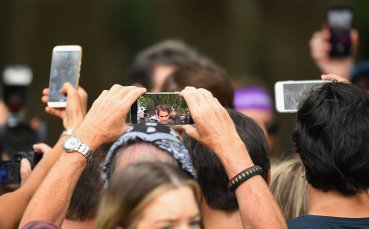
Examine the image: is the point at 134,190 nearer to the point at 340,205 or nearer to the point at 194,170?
the point at 194,170

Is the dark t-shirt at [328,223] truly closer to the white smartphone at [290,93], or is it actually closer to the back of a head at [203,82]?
the white smartphone at [290,93]

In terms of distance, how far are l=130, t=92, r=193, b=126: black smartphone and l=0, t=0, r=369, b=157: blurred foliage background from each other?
11.6m

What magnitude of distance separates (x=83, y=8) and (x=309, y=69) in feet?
12.6

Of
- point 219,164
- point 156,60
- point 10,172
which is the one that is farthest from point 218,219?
point 156,60

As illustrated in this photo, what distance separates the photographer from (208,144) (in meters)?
4.04

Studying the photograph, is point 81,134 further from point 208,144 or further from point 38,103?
point 38,103

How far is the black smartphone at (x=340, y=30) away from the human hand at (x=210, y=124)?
7.76ft

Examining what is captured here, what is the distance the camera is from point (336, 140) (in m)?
4.09

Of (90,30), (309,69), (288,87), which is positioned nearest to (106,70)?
(90,30)

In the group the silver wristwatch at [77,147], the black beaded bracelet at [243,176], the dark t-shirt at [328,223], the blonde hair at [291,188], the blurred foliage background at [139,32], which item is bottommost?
the blurred foliage background at [139,32]

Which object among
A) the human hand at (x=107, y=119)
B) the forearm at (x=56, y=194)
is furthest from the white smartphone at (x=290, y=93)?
the forearm at (x=56, y=194)

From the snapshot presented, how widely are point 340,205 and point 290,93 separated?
67 centimetres

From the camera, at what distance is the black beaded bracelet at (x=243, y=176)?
3932 mm

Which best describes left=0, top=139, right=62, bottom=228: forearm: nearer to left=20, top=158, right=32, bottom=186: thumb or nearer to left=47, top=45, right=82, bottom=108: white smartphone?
left=20, top=158, right=32, bottom=186: thumb
